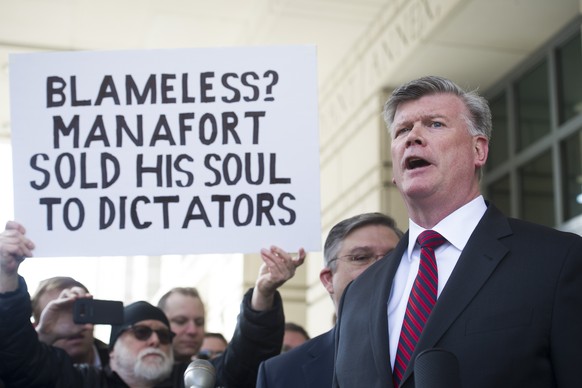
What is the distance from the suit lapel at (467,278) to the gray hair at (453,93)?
0.37m

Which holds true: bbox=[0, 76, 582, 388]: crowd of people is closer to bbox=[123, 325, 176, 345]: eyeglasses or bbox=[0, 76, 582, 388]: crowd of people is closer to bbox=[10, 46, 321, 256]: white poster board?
bbox=[10, 46, 321, 256]: white poster board

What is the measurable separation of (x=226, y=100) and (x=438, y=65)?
230 inches

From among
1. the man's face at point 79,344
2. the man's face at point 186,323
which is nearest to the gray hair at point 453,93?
the man's face at point 79,344

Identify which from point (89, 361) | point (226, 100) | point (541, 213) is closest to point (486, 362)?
point (226, 100)

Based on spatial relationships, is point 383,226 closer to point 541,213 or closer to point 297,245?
point 297,245

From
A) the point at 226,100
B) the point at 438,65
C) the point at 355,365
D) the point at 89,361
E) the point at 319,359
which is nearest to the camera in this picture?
the point at 355,365

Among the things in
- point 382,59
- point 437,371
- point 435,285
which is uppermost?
point 382,59

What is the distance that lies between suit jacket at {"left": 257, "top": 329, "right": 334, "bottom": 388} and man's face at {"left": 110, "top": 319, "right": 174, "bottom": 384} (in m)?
1.12

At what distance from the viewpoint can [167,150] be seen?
4.19m

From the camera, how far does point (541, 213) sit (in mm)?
9117

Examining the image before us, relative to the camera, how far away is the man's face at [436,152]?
282 centimetres

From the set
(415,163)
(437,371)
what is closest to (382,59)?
(415,163)

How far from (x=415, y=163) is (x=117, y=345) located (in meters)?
2.10

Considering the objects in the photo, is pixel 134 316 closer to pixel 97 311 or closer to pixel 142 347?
pixel 142 347
